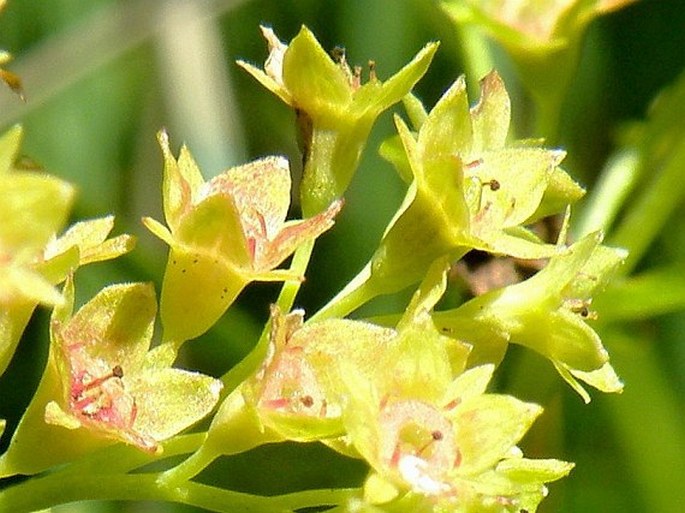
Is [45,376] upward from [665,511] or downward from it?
upward

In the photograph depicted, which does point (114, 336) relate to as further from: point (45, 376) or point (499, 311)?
point (499, 311)

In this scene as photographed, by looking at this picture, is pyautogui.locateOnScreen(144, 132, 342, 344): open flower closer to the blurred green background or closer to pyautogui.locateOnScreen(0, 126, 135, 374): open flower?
pyautogui.locateOnScreen(0, 126, 135, 374): open flower

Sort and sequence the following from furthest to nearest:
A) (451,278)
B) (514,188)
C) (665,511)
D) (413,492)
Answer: (665,511), (451,278), (514,188), (413,492)

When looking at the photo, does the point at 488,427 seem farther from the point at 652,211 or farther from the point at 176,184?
the point at 652,211

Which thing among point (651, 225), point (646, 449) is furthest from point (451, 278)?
point (646, 449)

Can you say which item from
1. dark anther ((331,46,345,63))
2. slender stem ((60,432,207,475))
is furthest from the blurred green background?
slender stem ((60,432,207,475))

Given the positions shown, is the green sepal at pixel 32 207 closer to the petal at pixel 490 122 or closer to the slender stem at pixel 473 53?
the petal at pixel 490 122
